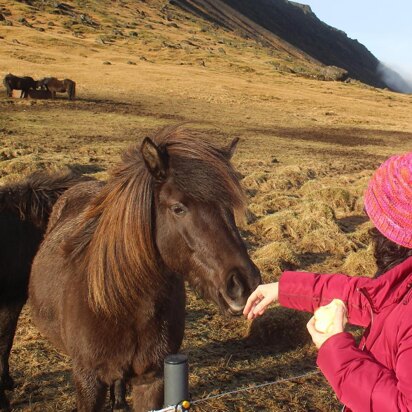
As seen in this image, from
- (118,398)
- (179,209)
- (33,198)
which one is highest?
(179,209)

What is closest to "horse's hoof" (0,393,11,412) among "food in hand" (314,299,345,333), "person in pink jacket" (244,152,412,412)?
"person in pink jacket" (244,152,412,412)

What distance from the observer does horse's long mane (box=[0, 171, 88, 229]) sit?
435cm

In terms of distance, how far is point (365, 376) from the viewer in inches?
64.6

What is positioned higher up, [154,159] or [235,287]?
[154,159]

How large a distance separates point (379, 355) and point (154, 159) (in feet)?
4.66

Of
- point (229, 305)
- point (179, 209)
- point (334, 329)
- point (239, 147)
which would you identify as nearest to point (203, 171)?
point (179, 209)

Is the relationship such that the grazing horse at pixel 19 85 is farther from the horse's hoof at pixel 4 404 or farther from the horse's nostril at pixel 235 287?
the horse's nostril at pixel 235 287

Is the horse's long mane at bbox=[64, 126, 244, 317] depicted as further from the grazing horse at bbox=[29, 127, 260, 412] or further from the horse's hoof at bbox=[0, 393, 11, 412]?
the horse's hoof at bbox=[0, 393, 11, 412]

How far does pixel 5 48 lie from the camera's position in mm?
42219

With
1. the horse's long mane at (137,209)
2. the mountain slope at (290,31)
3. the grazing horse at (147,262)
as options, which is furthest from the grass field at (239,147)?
the mountain slope at (290,31)

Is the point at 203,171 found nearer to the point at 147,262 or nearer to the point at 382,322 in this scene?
the point at 147,262

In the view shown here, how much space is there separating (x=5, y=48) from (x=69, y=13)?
2358cm

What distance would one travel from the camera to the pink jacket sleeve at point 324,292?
2225 millimetres

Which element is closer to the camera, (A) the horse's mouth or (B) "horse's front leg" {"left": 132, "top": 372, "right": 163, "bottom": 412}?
(A) the horse's mouth
